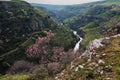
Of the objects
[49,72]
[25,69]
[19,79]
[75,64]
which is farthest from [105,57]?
[25,69]

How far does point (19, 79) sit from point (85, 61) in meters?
133

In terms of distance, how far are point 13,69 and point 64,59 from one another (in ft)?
169

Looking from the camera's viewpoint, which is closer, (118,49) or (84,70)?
Answer: (84,70)

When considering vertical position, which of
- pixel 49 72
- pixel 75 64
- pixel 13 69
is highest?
pixel 75 64

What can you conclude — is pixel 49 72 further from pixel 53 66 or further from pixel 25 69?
pixel 25 69

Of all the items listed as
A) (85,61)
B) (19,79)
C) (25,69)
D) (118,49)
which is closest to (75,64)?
(85,61)

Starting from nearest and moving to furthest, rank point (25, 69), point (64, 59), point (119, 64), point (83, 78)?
point (83, 78)
point (119, 64)
point (64, 59)
point (25, 69)

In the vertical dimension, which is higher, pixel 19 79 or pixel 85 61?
pixel 85 61

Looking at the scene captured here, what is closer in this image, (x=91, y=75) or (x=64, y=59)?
(x=91, y=75)

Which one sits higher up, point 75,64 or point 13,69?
point 75,64

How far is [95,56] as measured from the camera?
105ft

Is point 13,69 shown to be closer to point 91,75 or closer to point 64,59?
point 64,59

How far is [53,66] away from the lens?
154m

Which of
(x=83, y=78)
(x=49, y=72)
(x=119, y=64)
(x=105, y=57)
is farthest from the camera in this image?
(x=49, y=72)
